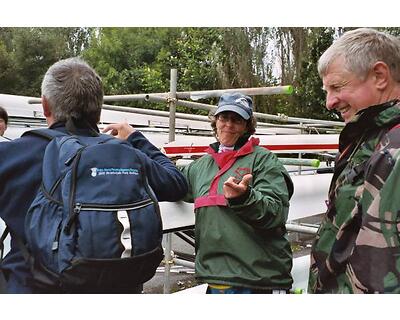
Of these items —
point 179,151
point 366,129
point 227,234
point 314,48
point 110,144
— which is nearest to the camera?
point 366,129

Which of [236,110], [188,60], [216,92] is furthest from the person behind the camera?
[188,60]

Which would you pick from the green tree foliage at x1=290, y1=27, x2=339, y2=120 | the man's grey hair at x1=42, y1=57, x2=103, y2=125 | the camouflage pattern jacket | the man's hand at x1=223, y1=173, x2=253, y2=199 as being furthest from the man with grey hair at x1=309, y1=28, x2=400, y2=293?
the green tree foliage at x1=290, y1=27, x2=339, y2=120

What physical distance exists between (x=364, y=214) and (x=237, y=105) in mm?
979

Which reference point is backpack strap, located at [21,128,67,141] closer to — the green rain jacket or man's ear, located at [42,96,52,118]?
man's ear, located at [42,96,52,118]

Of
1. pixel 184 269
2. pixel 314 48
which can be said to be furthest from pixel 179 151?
pixel 314 48

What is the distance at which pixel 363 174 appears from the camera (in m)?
1.09

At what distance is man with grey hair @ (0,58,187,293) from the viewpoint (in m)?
1.34

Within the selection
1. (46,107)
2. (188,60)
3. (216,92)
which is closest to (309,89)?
(188,60)

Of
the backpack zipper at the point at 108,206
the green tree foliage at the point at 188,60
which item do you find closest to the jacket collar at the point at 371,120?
the backpack zipper at the point at 108,206

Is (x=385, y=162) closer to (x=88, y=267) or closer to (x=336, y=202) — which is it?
(x=336, y=202)

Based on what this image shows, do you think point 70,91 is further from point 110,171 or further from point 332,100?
point 332,100

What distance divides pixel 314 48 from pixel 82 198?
7518 mm

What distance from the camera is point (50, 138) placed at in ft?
4.51

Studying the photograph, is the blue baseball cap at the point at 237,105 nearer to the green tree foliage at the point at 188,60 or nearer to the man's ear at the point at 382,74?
the man's ear at the point at 382,74
